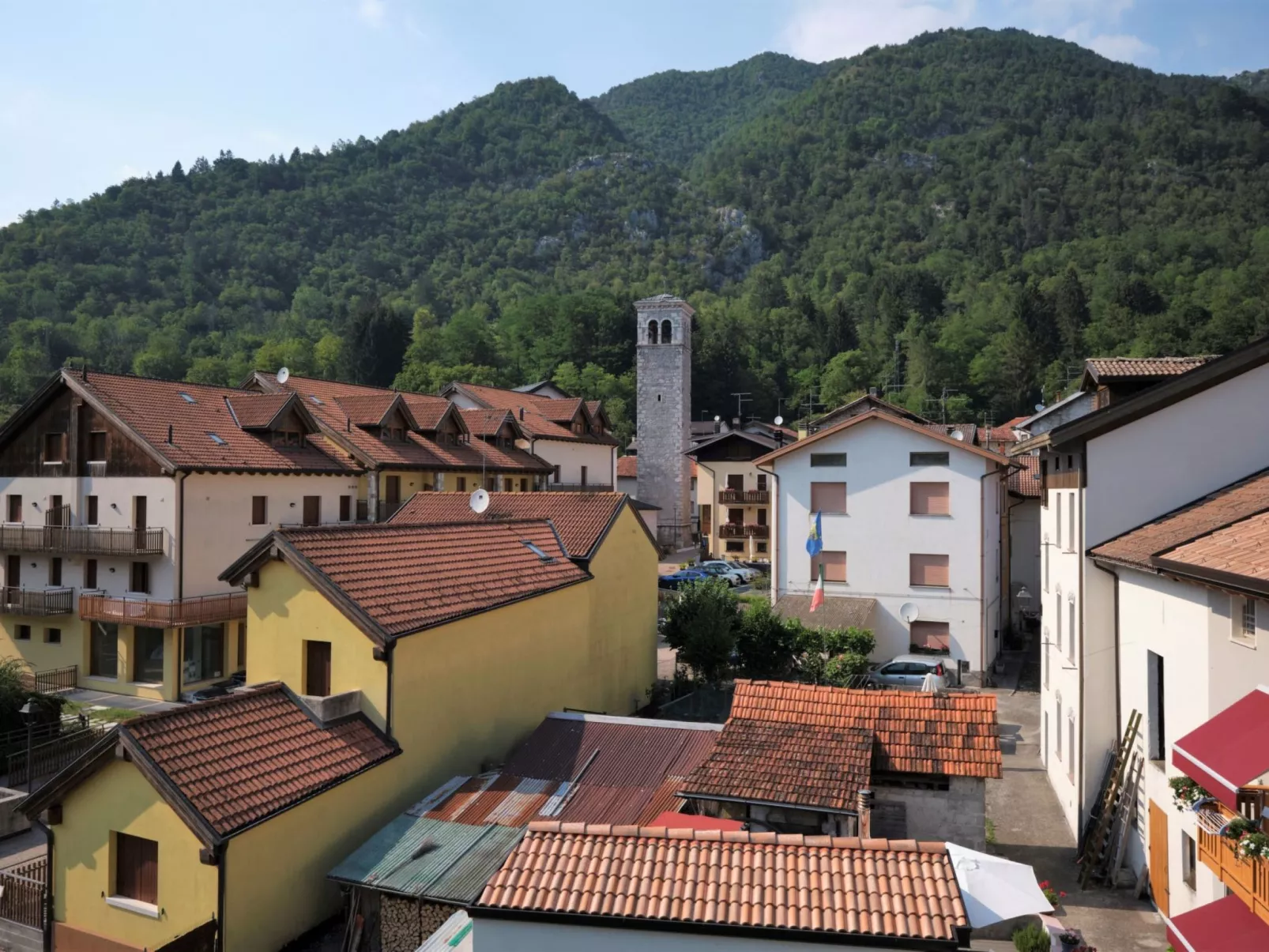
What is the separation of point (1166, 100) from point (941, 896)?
604ft

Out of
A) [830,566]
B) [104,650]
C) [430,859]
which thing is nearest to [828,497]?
[830,566]

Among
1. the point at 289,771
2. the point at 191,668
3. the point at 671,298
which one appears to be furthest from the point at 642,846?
the point at 671,298

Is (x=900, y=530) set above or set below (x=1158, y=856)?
above

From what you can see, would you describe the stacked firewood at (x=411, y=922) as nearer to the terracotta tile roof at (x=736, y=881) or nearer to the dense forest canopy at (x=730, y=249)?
the terracotta tile roof at (x=736, y=881)

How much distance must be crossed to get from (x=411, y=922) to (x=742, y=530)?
4340 centimetres

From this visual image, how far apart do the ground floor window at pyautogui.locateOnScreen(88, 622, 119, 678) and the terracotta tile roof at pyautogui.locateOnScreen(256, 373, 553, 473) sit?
9.69 metres

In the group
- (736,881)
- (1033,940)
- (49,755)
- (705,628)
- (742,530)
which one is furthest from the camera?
(742,530)

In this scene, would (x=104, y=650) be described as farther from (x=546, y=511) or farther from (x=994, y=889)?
(x=994, y=889)

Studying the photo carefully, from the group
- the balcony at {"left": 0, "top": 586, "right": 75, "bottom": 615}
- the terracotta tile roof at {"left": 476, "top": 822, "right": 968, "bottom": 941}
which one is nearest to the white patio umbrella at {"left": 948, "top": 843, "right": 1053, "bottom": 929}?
the terracotta tile roof at {"left": 476, "top": 822, "right": 968, "bottom": 941}

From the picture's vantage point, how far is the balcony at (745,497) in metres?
52.7

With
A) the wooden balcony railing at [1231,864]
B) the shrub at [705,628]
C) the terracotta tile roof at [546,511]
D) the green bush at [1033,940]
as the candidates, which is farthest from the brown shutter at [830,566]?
the wooden balcony railing at [1231,864]

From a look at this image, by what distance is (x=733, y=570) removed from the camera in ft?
156

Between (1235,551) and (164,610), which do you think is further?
(164,610)

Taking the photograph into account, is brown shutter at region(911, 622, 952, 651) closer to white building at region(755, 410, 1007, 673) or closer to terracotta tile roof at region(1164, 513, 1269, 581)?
white building at region(755, 410, 1007, 673)
